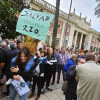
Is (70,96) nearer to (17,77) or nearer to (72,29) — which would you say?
(17,77)

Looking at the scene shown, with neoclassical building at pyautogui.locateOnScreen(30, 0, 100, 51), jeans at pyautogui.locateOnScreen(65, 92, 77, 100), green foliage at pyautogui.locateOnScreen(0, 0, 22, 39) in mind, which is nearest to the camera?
jeans at pyautogui.locateOnScreen(65, 92, 77, 100)

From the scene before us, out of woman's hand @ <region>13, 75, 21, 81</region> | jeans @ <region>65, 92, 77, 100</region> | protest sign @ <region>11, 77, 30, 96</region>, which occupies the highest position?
woman's hand @ <region>13, 75, 21, 81</region>

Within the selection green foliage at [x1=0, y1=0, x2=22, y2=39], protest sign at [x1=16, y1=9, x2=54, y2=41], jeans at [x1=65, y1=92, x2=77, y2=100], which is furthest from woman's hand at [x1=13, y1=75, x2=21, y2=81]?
green foliage at [x1=0, y1=0, x2=22, y2=39]

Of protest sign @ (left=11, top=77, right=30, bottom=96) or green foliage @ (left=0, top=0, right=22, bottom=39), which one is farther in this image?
green foliage @ (left=0, top=0, right=22, bottom=39)

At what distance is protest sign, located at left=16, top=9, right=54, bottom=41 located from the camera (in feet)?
8.44

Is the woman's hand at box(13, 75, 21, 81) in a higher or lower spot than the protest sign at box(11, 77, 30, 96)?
higher

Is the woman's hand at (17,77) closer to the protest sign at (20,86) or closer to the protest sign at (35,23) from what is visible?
the protest sign at (20,86)

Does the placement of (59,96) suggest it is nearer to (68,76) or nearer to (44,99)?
(44,99)

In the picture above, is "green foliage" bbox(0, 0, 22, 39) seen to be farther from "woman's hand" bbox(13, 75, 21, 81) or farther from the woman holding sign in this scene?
"woman's hand" bbox(13, 75, 21, 81)

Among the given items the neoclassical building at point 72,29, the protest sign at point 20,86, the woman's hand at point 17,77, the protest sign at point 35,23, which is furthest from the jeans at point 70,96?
the neoclassical building at point 72,29

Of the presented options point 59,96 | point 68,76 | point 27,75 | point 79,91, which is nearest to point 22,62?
point 27,75

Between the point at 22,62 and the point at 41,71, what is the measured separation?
1.23 m

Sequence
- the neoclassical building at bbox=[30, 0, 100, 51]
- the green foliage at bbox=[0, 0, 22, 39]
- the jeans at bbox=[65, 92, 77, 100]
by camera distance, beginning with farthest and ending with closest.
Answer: the neoclassical building at bbox=[30, 0, 100, 51] < the green foliage at bbox=[0, 0, 22, 39] < the jeans at bbox=[65, 92, 77, 100]

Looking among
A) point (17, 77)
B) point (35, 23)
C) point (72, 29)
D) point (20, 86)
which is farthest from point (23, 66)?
point (72, 29)
